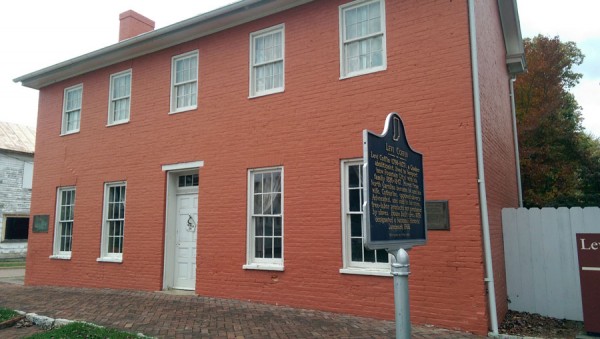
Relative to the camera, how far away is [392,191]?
12.6ft

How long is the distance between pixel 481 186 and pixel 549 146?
14.0 meters

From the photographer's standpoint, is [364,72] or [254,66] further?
[254,66]

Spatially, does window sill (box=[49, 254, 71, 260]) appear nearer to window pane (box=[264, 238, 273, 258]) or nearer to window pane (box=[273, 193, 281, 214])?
window pane (box=[264, 238, 273, 258])

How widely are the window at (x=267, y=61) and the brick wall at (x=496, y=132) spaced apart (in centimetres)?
383

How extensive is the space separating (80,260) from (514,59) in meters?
12.4

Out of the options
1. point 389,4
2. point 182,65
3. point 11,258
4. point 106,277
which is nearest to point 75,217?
point 106,277

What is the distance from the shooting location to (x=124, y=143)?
11523 mm

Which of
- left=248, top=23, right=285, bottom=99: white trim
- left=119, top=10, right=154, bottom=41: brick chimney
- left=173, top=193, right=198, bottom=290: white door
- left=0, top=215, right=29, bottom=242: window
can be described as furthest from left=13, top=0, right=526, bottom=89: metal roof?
left=0, top=215, right=29, bottom=242: window

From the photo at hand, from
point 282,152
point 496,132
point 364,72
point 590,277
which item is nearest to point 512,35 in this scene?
point 496,132

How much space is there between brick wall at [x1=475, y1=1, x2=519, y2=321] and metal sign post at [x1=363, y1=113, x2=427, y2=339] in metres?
3.81

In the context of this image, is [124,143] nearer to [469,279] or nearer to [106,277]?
[106,277]

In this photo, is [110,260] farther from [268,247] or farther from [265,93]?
[265,93]

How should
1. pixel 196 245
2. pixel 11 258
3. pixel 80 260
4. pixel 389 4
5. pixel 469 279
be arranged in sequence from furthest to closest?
pixel 11 258 < pixel 80 260 < pixel 196 245 < pixel 389 4 < pixel 469 279

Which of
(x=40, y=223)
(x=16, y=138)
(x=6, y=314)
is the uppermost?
(x=16, y=138)
